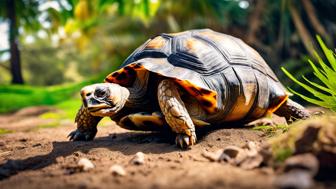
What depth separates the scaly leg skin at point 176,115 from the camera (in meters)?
2.64

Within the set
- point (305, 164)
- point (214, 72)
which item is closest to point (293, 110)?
point (214, 72)

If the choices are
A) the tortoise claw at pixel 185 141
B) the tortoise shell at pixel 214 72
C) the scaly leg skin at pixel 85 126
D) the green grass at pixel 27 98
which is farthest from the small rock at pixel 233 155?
the green grass at pixel 27 98

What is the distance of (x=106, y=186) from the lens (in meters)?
1.60

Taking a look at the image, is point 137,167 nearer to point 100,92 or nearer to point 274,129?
point 100,92

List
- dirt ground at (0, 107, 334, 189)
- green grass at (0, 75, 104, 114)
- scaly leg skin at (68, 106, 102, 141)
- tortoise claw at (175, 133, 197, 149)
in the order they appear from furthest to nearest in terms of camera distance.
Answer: green grass at (0, 75, 104, 114), scaly leg skin at (68, 106, 102, 141), tortoise claw at (175, 133, 197, 149), dirt ground at (0, 107, 334, 189)

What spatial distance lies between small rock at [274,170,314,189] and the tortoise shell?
138 cm

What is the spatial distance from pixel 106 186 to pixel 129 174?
0.82ft

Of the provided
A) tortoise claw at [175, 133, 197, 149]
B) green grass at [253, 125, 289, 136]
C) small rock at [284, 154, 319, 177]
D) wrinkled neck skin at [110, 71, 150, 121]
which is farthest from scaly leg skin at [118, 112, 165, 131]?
small rock at [284, 154, 319, 177]

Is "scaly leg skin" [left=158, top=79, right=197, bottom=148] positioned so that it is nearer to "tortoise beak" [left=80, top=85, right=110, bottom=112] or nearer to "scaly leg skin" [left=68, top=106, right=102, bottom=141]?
"tortoise beak" [left=80, top=85, right=110, bottom=112]

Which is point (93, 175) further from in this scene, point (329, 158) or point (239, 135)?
point (239, 135)

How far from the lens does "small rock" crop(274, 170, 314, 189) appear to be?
1273mm

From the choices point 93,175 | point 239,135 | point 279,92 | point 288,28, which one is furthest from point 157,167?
point 288,28

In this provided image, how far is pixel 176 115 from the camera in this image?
264cm

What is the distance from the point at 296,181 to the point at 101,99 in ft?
5.73
